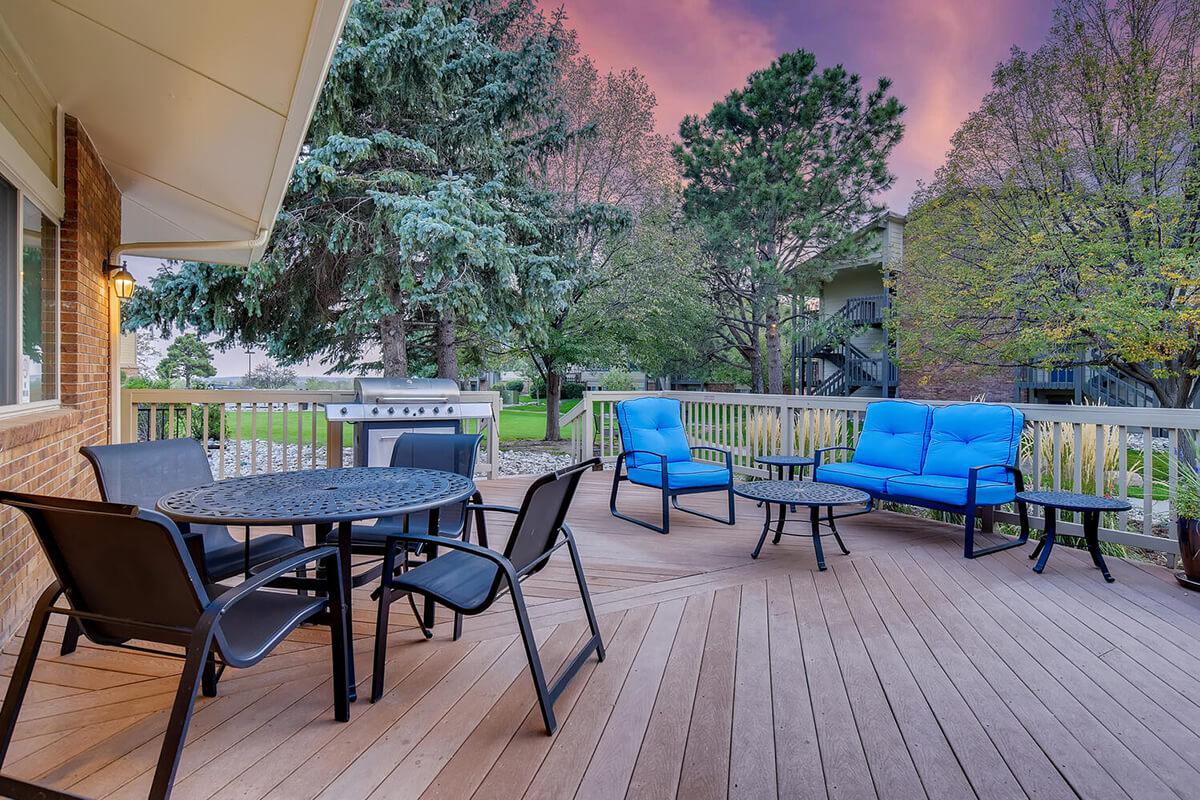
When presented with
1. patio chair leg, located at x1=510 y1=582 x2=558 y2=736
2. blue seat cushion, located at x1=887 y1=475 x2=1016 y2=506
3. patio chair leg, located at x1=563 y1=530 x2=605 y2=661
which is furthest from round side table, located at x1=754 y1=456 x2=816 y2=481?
patio chair leg, located at x1=510 y1=582 x2=558 y2=736

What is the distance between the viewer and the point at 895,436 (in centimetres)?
474

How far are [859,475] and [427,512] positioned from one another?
308 centimetres

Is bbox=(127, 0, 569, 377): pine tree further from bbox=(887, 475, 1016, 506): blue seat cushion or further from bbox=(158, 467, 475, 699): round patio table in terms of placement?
bbox=(887, 475, 1016, 506): blue seat cushion

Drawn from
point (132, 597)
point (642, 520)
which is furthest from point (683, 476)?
point (132, 597)

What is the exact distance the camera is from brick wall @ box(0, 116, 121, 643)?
2.49 metres

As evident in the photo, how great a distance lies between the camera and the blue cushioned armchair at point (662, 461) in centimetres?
458

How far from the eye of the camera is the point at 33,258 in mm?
3049

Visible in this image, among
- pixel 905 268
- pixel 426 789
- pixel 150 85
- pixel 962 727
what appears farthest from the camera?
pixel 905 268

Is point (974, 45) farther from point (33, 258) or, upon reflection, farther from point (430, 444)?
point (33, 258)

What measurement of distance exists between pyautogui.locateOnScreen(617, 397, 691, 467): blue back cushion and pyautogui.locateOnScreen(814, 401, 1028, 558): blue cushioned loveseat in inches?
45.0

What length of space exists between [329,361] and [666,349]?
581cm

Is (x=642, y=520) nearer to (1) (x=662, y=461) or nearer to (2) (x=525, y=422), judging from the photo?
(1) (x=662, y=461)

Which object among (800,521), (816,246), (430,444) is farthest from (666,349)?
(430,444)

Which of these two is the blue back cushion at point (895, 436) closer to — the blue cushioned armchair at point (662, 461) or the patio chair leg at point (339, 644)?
the blue cushioned armchair at point (662, 461)
